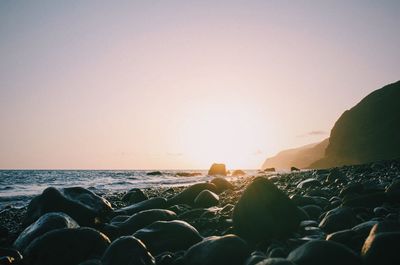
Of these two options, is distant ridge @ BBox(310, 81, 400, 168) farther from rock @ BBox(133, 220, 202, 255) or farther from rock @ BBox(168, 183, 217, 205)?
rock @ BBox(133, 220, 202, 255)

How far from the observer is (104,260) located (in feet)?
10.2

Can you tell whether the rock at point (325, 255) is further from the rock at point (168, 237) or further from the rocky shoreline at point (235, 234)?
the rock at point (168, 237)

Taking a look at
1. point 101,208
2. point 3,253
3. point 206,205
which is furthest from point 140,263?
point 206,205

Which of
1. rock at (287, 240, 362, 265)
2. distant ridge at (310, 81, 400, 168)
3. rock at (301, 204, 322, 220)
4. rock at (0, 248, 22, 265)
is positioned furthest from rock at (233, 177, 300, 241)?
distant ridge at (310, 81, 400, 168)

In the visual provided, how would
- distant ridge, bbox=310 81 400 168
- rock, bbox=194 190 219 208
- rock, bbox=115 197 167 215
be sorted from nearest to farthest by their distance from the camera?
rock, bbox=115 197 167 215, rock, bbox=194 190 219 208, distant ridge, bbox=310 81 400 168

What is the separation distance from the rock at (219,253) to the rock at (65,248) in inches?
52.5

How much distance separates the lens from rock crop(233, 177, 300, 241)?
3.97 meters

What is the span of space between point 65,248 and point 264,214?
2.56 meters

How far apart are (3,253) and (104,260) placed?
1.56 m

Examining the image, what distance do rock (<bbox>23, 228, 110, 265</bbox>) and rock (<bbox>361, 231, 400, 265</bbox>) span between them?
9.74 ft

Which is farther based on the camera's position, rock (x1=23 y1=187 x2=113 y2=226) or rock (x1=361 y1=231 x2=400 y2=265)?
rock (x1=23 y1=187 x2=113 y2=226)

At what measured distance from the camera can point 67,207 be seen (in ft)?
20.1

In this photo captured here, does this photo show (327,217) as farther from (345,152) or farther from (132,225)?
(345,152)

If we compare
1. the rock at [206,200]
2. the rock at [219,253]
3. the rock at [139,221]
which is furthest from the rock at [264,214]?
the rock at [206,200]
